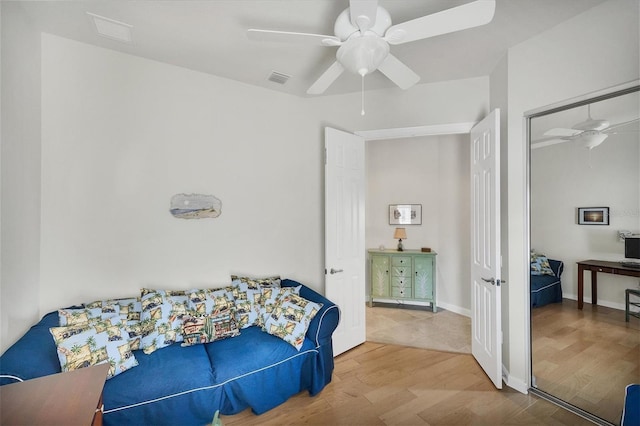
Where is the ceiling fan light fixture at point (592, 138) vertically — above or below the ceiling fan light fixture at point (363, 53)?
below

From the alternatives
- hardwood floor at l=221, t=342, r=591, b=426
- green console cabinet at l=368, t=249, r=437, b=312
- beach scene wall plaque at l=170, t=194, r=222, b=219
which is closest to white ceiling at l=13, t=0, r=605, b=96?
beach scene wall plaque at l=170, t=194, r=222, b=219

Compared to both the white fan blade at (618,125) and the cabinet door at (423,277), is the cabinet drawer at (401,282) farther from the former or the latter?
the white fan blade at (618,125)

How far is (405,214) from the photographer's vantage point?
4.68 metres

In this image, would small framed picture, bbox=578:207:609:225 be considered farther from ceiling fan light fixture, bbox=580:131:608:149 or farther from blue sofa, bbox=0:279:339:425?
blue sofa, bbox=0:279:339:425

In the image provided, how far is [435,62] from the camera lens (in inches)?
100

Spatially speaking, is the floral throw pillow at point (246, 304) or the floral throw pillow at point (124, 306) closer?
the floral throw pillow at point (124, 306)

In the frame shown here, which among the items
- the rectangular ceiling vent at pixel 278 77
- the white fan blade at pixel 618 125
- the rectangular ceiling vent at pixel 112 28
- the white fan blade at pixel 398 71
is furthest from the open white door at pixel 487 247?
the rectangular ceiling vent at pixel 112 28

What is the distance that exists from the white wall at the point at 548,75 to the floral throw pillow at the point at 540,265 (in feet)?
0.20

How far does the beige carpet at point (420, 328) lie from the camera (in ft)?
10.4

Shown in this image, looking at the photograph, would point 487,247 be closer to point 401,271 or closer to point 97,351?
point 401,271

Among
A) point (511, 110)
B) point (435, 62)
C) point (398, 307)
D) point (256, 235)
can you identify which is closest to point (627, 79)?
point (511, 110)

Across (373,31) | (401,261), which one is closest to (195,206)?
(373,31)

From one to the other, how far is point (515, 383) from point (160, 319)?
2.86 meters

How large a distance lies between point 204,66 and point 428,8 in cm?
195
